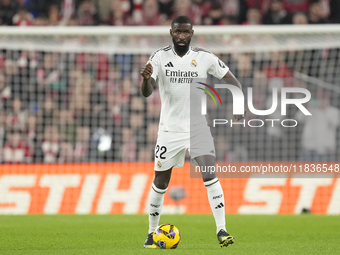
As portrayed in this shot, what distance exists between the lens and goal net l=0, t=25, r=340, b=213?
12.0m

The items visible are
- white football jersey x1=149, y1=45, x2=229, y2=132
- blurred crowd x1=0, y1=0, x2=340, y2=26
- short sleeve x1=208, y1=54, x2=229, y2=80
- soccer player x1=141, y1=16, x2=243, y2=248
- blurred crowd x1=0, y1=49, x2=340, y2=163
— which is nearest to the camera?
soccer player x1=141, y1=16, x2=243, y2=248

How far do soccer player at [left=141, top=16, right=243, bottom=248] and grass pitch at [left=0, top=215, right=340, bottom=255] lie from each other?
61cm

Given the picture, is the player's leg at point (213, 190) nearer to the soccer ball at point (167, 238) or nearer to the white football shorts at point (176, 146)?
the white football shorts at point (176, 146)

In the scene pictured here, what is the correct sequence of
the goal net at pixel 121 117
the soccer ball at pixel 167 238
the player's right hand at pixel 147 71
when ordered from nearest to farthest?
1. the player's right hand at pixel 147 71
2. the soccer ball at pixel 167 238
3. the goal net at pixel 121 117

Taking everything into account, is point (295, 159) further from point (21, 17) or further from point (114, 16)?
point (21, 17)

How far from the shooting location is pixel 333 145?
1290 centimetres

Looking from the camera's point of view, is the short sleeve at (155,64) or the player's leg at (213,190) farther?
the short sleeve at (155,64)

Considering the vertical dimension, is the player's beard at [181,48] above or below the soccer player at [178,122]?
above

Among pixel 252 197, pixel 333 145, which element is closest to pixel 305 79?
pixel 333 145

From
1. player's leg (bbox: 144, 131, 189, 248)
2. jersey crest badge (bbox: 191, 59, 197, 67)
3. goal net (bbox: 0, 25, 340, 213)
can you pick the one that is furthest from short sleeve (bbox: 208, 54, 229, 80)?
goal net (bbox: 0, 25, 340, 213)

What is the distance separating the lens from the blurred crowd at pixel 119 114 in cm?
1309

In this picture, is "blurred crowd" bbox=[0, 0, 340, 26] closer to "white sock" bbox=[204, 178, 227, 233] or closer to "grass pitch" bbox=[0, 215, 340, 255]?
"grass pitch" bbox=[0, 215, 340, 255]

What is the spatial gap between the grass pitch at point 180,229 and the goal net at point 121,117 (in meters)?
0.95

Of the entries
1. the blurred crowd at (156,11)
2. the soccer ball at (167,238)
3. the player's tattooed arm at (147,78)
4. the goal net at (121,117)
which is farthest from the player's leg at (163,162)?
the blurred crowd at (156,11)
